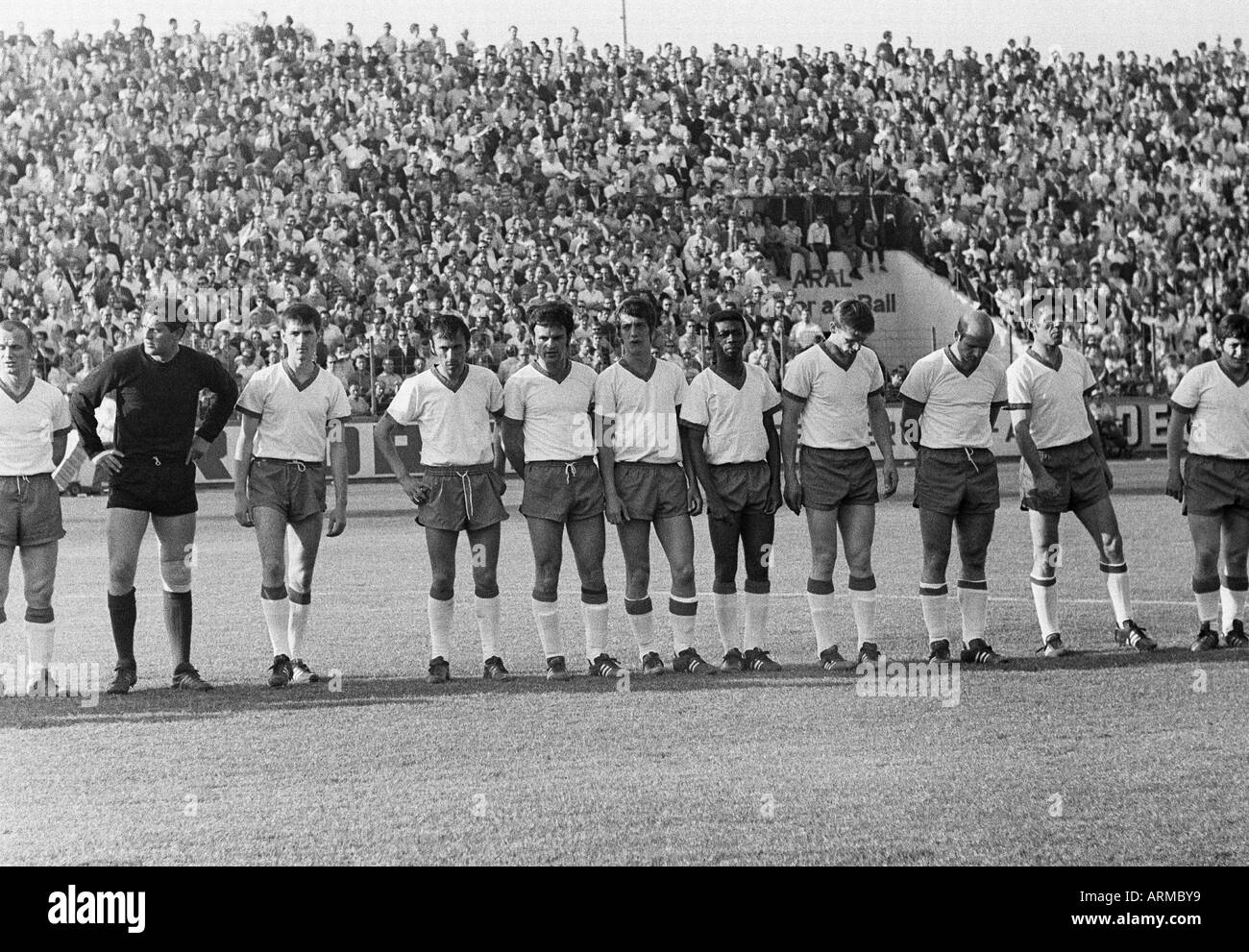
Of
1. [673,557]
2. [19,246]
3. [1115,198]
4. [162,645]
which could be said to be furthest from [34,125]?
Result: [673,557]

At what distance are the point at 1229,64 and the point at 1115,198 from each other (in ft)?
15.5

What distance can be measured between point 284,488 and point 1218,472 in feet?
19.2

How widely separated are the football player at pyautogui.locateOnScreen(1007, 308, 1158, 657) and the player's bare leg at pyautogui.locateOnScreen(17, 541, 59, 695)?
5.93 meters

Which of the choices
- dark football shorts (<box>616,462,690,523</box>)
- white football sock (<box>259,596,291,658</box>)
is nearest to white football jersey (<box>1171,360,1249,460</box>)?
dark football shorts (<box>616,462,690,523</box>)

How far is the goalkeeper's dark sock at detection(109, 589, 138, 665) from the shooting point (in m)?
9.66

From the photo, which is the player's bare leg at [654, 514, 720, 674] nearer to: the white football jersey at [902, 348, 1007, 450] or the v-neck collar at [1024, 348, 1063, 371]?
the white football jersey at [902, 348, 1007, 450]

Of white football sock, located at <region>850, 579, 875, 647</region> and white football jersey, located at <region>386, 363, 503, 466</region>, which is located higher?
white football jersey, located at <region>386, 363, 503, 466</region>

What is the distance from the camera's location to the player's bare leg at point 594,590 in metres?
9.86

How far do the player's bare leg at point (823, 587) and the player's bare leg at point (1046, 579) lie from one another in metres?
1.31

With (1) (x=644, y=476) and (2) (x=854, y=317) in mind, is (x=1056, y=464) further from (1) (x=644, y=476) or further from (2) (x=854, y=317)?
(1) (x=644, y=476)

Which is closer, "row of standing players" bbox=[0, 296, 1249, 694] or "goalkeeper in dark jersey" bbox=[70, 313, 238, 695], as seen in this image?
"goalkeeper in dark jersey" bbox=[70, 313, 238, 695]

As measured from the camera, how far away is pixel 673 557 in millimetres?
9938

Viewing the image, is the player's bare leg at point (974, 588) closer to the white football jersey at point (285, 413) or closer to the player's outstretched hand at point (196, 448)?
the white football jersey at point (285, 413)
